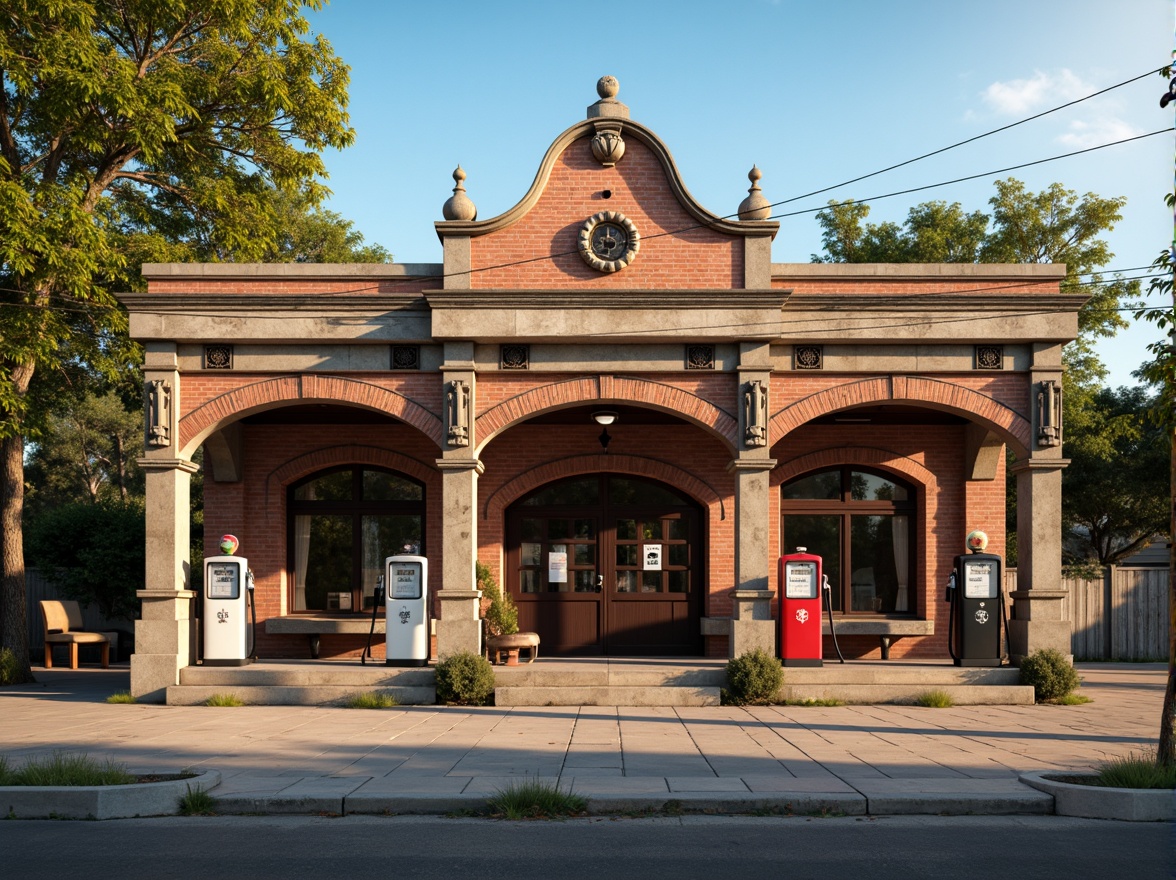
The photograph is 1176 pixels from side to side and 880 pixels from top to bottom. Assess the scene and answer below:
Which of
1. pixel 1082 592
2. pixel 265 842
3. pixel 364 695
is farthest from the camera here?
pixel 1082 592

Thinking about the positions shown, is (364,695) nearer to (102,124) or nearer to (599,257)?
(599,257)

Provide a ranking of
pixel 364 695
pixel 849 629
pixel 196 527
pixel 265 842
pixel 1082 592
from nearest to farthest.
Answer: pixel 265 842 → pixel 364 695 → pixel 849 629 → pixel 1082 592 → pixel 196 527

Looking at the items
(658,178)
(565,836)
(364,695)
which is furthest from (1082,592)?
(565,836)

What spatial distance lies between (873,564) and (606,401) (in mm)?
5987

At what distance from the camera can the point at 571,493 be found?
1820 cm

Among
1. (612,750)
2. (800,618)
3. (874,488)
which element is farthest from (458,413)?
(874,488)

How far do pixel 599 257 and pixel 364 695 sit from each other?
6666 millimetres

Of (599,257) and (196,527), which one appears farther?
(196,527)

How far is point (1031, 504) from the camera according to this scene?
14898mm

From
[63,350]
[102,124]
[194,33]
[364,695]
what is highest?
[194,33]

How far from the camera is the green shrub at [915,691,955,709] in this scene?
14180mm

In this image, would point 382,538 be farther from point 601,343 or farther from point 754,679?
point 754,679

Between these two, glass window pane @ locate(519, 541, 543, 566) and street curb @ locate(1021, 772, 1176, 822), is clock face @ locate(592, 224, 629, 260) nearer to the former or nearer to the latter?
glass window pane @ locate(519, 541, 543, 566)

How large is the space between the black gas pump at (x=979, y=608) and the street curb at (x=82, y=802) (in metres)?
10.8
